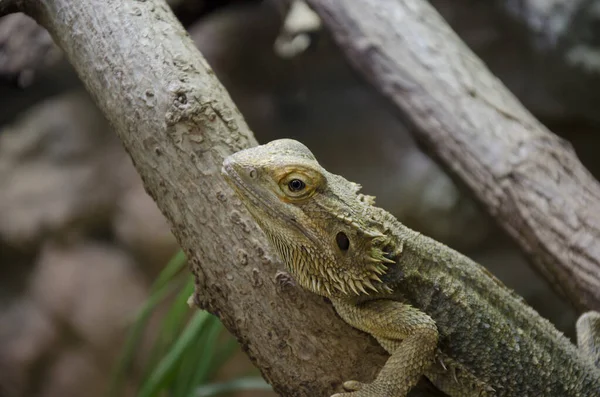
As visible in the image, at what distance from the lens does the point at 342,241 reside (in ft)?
6.70

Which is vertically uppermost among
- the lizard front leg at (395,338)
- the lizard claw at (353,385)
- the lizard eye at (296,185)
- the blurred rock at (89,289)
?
the lizard eye at (296,185)

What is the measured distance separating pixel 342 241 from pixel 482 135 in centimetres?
157

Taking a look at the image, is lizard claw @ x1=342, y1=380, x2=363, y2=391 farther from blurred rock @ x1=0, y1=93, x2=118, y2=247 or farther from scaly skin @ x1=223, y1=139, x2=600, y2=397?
blurred rock @ x1=0, y1=93, x2=118, y2=247

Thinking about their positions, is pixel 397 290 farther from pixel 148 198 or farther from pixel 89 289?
pixel 89 289

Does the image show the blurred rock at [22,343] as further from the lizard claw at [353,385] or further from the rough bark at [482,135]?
the lizard claw at [353,385]

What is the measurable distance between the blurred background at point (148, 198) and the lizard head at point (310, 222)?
9.13ft

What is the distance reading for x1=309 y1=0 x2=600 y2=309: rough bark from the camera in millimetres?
2887

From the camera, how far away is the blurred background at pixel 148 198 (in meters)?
4.70

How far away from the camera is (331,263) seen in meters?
2.02

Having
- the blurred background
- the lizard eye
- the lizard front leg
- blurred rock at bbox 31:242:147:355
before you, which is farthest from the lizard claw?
blurred rock at bbox 31:242:147:355

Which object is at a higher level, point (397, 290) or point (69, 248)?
point (397, 290)

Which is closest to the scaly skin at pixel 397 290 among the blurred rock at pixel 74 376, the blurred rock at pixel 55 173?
the blurred rock at pixel 55 173

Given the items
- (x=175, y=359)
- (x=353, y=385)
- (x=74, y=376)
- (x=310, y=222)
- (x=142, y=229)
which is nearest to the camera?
(x=353, y=385)

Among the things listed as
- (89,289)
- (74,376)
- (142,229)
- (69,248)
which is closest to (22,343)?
(74,376)
